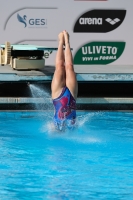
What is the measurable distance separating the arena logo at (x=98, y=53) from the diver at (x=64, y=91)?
3055 millimetres

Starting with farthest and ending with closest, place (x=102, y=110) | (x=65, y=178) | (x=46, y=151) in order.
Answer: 1. (x=102, y=110)
2. (x=46, y=151)
3. (x=65, y=178)

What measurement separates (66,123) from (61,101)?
0.83ft

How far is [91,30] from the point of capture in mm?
10039

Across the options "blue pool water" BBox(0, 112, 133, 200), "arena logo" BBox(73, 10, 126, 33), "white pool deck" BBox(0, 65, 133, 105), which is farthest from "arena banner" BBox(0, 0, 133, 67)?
"blue pool water" BBox(0, 112, 133, 200)

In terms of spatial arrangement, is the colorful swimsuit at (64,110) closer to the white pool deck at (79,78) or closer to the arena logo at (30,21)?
the white pool deck at (79,78)

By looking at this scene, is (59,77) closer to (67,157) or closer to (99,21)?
(67,157)

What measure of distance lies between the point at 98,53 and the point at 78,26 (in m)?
0.58

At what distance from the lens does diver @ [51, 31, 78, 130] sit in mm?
6434

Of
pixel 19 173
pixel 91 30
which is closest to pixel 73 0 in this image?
pixel 91 30

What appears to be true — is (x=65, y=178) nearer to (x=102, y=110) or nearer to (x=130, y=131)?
(x=130, y=131)

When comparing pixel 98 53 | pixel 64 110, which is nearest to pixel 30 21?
pixel 98 53

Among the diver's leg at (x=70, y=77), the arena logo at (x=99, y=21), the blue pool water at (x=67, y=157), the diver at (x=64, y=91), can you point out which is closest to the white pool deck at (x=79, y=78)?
the blue pool water at (x=67, y=157)

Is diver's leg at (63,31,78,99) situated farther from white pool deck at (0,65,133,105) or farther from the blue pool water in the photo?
white pool deck at (0,65,133,105)

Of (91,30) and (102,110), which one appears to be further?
(91,30)
